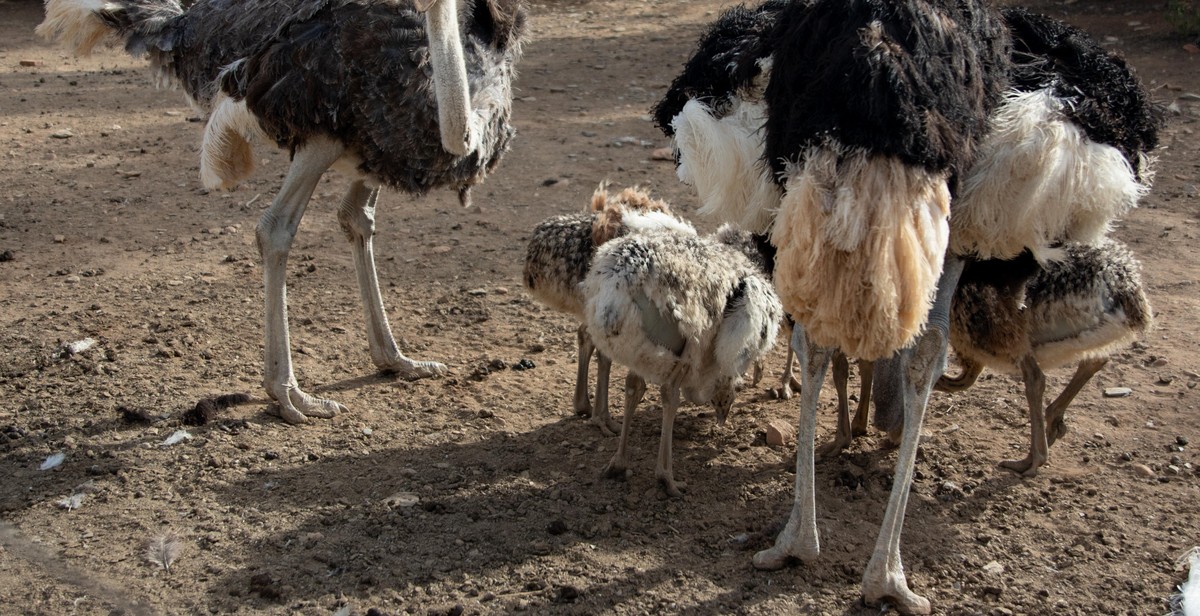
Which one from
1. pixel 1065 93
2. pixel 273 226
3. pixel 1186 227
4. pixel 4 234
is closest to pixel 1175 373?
pixel 1186 227

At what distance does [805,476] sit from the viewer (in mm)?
3633

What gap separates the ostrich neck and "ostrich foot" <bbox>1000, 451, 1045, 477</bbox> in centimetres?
253

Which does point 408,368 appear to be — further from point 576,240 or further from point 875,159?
point 875,159

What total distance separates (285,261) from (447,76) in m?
1.13

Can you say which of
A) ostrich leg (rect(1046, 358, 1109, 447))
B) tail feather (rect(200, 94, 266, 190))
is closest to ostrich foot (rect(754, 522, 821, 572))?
ostrich leg (rect(1046, 358, 1109, 447))

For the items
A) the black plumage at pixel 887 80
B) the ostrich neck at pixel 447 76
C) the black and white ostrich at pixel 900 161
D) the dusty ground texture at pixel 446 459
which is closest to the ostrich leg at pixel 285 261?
the dusty ground texture at pixel 446 459

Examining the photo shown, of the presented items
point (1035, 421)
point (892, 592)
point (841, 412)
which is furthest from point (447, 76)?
point (1035, 421)

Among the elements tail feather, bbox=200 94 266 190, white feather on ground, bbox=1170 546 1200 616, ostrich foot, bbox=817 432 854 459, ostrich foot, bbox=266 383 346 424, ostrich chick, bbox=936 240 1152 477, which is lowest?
white feather on ground, bbox=1170 546 1200 616

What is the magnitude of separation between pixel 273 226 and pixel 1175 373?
4088 millimetres

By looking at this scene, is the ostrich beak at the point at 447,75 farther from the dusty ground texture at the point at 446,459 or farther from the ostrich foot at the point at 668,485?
the ostrich foot at the point at 668,485

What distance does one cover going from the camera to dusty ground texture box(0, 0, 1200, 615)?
377 cm

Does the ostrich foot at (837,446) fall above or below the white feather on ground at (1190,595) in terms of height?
above

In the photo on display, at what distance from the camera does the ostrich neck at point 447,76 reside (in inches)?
168

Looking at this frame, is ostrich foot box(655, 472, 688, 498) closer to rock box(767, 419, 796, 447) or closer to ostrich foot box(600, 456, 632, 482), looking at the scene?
ostrich foot box(600, 456, 632, 482)
